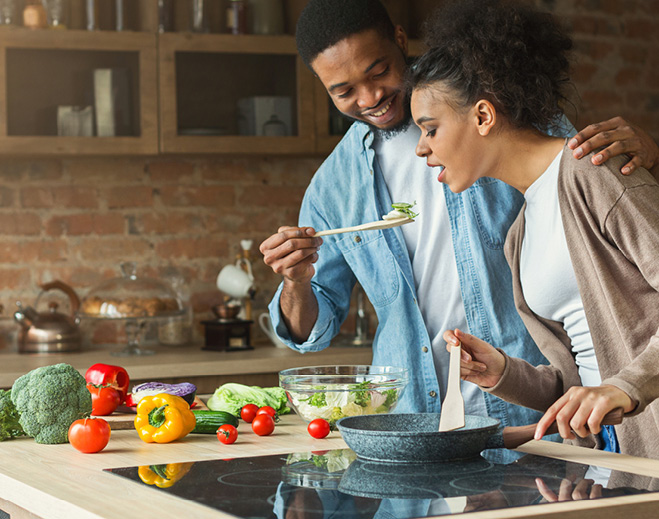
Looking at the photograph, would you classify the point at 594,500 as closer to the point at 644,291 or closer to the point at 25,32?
the point at 644,291

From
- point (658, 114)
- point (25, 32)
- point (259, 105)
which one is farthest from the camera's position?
point (658, 114)

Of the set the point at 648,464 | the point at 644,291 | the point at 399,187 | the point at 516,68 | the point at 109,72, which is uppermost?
the point at 109,72

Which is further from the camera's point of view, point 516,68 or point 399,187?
point 399,187

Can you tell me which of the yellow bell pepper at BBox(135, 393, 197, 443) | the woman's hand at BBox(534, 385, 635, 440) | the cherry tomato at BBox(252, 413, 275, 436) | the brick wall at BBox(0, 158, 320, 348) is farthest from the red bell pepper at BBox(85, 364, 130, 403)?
the brick wall at BBox(0, 158, 320, 348)

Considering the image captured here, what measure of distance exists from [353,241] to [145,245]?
1.78 meters

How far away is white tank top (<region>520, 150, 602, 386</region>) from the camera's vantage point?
172cm

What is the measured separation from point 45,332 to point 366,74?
1956mm

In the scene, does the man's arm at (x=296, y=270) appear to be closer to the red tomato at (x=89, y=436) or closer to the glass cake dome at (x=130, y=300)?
the red tomato at (x=89, y=436)

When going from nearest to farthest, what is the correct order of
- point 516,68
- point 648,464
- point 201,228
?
point 648,464
point 516,68
point 201,228

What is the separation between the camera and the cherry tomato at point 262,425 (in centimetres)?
168

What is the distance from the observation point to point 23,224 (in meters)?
3.68

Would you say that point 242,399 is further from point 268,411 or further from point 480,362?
point 480,362

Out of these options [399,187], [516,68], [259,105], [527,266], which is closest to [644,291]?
[527,266]

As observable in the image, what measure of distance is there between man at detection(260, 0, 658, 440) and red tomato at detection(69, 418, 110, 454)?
551 millimetres
